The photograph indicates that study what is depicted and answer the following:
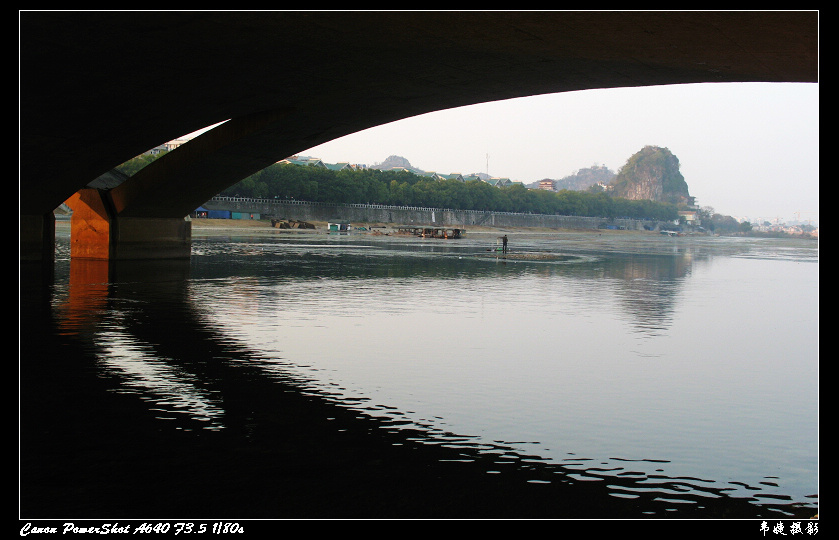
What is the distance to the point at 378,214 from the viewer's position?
146875 mm

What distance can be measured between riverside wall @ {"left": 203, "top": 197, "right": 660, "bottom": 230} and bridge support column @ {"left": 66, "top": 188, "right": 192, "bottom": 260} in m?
80.9

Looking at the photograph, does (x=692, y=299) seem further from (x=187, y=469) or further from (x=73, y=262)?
(x=73, y=262)

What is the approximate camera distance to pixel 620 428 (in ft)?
28.7

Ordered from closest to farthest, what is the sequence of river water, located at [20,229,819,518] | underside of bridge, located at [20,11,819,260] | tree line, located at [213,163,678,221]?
river water, located at [20,229,819,518] → underside of bridge, located at [20,11,819,260] → tree line, located at [213,163,678,221]

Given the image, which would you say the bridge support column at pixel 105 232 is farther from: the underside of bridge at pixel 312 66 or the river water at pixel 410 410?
the river water at pixel 410 410

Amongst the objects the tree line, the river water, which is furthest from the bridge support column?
the tree line

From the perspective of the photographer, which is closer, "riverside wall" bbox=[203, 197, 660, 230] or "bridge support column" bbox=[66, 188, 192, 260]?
"bridge support column" bbox=[66, 188, 192, 260]

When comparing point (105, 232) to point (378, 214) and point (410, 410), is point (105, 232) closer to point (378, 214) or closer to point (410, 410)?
point (410, 410)

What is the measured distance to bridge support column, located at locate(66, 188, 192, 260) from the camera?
110ft

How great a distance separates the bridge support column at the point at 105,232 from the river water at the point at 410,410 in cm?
Result: 1404

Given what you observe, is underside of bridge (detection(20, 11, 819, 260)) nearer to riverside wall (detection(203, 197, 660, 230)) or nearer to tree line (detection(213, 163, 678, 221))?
tree line (detection(213, 163, 678, 221))

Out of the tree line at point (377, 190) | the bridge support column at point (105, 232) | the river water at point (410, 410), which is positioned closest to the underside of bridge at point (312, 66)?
the river water at point (410, 410)

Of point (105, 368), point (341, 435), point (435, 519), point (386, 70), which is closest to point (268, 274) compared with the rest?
point (386, 70)

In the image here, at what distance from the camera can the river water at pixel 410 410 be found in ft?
21.3
